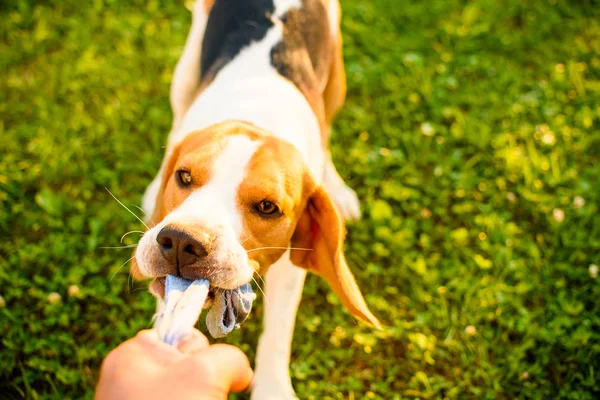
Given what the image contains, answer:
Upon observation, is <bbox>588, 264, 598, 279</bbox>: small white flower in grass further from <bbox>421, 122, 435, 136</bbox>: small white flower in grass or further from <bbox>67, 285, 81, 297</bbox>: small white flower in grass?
<bbox>67, 285, 81, 297</bbox>: small white flower in grass

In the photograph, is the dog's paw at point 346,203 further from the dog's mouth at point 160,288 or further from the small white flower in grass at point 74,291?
the dog's mouth at point 160,288

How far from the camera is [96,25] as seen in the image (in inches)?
203

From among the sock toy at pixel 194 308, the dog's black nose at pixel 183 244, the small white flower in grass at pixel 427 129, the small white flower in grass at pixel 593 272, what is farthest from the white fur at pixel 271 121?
the small white flower in grass at pixel 593 272

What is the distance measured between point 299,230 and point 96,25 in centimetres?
323

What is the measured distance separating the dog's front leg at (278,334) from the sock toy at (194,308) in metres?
0.60

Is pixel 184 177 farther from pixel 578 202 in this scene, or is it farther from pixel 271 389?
pixel 578 202

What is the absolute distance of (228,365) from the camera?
6.12 feet

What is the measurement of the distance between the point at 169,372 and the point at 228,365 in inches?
6.9

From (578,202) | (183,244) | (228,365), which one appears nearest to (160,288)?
(183,244)

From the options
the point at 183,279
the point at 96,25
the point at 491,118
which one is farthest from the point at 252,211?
the point at 96,25

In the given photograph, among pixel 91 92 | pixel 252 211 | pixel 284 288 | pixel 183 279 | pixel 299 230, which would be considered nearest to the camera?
pixel 183 279

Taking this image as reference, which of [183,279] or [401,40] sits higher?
[183,279]

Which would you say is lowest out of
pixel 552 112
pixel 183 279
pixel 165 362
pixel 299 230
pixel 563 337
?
pixel 563 337

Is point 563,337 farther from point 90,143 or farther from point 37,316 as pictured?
point 90,143
